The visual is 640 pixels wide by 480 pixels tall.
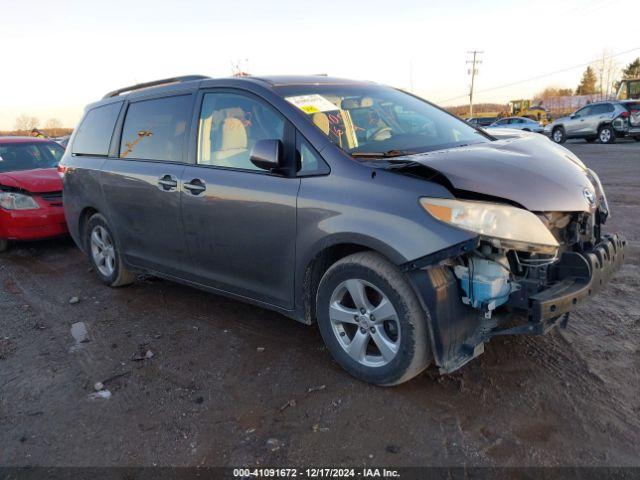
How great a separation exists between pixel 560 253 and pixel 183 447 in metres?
2.29

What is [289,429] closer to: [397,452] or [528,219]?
[397,452]

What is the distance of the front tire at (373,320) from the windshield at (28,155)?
6.24 metres

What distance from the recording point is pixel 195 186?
3816 mm

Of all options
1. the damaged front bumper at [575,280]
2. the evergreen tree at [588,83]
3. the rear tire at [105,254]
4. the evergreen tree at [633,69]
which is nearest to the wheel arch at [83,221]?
the rear tire at [105,254]

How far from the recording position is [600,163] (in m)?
14.0

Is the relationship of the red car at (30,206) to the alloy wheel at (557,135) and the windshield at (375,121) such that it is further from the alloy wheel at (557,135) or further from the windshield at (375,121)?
the alloy wheel at (557,135)

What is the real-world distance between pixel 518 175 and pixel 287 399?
1837 mm

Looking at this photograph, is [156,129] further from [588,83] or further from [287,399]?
[588,83]

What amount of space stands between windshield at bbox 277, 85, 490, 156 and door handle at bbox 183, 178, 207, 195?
890 millimetres

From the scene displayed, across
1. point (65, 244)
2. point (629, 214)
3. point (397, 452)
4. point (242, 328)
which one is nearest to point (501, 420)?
point (397, 452)

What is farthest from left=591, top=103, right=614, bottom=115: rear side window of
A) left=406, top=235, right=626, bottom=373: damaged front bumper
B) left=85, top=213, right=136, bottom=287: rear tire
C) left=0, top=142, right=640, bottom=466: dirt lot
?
left=85, top=213, right=136, bottom=287: rear tire

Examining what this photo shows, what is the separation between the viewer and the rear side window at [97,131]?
498cm

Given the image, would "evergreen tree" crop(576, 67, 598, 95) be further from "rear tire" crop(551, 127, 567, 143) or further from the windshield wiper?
the windshield wiper

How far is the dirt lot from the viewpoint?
252 cm
